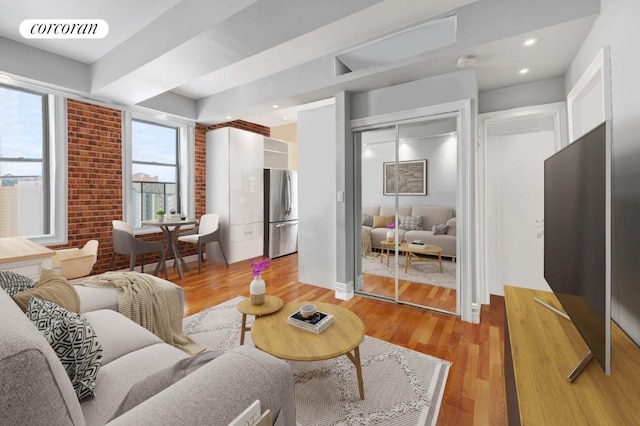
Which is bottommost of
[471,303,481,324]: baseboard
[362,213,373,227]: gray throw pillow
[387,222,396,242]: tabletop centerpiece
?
[471,303,481,324]: baseboard

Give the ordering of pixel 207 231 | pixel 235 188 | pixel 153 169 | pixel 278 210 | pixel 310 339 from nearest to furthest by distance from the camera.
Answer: pixel 310 339
pixel 153 169
pixel 207 231
pixel 235 188
pixel 278 210

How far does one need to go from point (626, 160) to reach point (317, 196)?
9.45 ft

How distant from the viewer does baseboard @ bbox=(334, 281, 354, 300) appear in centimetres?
341

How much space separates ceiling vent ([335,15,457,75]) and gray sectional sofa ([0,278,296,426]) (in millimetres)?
2890

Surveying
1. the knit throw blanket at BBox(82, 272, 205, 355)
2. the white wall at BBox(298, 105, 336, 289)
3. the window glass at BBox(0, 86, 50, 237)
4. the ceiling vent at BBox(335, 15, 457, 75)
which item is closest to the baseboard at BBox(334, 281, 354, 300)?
the white wall at BBox(298, 105, 336, 289)

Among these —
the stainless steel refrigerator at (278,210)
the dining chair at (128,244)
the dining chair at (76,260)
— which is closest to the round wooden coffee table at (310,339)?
the dining chair at (128,244)

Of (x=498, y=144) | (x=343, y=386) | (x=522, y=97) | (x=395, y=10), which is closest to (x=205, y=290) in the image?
(x=343, y=386)

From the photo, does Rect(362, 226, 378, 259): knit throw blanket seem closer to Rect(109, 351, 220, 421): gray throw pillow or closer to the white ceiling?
the white ceiling

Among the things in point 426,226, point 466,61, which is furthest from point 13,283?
point 466,61

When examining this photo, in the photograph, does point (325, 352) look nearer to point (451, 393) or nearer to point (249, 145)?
point (451, 393)

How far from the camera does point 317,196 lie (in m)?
3.85

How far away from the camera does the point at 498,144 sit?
3.30 metres

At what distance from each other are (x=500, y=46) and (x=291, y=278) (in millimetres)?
3601

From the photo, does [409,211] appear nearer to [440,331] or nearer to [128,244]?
[440,331]
